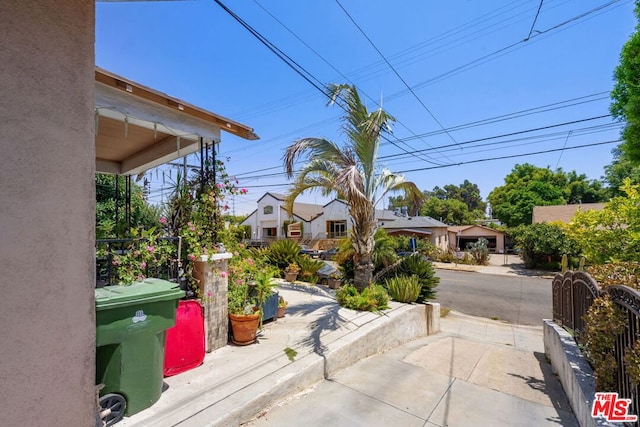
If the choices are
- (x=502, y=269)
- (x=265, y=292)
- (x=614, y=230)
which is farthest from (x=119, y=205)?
(x=502, y=269)

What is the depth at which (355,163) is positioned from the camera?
256 inches

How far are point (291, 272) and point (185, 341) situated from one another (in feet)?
22.4

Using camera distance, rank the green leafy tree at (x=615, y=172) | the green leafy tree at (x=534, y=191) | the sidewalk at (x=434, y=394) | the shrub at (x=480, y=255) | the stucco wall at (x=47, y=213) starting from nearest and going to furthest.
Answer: the stucco wall at (x=47, y=213), the sidewalk at (x=434, y=394), the shrub at (x=480, y=255), the green leafy tree at (x=615, y=172), the green leafy tree at (x=534, y=191)

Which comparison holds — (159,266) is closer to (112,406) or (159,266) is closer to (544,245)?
(112,406)

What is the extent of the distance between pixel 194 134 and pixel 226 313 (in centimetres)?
262

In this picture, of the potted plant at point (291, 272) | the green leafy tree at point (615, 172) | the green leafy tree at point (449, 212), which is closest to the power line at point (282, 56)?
the potted plant at point (291, 272)

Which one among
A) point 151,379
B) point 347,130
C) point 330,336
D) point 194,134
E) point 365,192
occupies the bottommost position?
Result: point 330,336

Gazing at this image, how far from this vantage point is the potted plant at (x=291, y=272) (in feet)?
33.3

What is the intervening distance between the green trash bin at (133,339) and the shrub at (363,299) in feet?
13.0

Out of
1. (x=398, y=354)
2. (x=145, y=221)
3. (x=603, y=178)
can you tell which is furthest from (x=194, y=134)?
(x=603, y=178)

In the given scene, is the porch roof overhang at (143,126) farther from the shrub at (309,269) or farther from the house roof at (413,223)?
the house roof at (413,223)

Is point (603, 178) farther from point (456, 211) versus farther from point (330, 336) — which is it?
point (330, 336)

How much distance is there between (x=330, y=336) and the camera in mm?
4598

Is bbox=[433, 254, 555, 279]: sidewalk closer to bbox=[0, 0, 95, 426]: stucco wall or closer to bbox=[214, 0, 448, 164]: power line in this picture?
bbox=[214, 0, 448, 164]: power line
